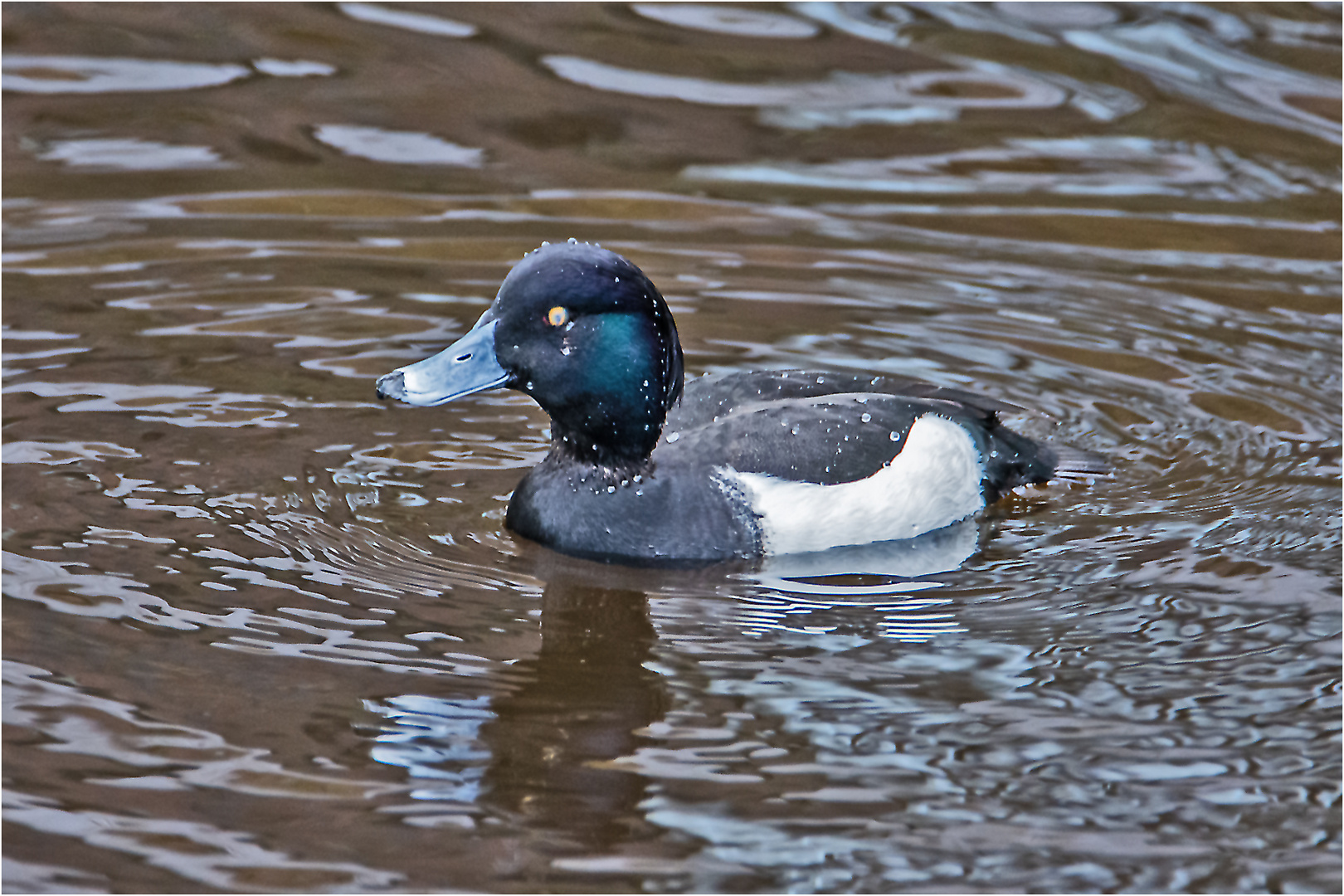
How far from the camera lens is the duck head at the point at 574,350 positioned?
596 centimetres

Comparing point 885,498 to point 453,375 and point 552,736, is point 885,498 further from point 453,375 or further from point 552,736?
point 552,736

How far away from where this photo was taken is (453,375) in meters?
5.96

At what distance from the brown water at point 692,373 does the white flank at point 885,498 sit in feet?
0.32

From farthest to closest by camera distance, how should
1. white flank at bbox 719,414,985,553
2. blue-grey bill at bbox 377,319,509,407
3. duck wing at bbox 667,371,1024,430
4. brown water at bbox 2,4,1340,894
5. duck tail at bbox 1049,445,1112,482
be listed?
duck tail at bbox 1049,445,1112,482, duck wing at bbox 667,371,1024,430, white flank at bbox 719,414,985,553, blue-grey bill at bbox 377,319,509,407, brown water at bbox 2,4,1340,894

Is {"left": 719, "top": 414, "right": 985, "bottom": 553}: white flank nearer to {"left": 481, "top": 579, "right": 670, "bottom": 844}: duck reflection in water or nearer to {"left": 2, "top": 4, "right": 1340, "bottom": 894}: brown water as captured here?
{"left": 2, "top": 4, "right": 1340, "bottom": 894}: brown water

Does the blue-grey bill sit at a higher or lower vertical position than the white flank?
higher

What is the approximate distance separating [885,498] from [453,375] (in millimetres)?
1607

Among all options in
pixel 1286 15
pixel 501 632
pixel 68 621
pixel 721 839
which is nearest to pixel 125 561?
pixel 68 621

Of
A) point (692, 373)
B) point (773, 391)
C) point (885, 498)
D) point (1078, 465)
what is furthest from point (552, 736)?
point (692, 373)

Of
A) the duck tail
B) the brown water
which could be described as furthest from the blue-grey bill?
the duck tail

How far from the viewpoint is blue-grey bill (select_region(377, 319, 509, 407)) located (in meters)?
5.91

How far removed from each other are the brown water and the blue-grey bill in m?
0.55

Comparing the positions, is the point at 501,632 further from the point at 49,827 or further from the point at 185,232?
the point at 185,232

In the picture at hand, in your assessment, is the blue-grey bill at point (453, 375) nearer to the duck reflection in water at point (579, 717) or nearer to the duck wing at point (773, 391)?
the duck reflection in water at point (579, 717)
